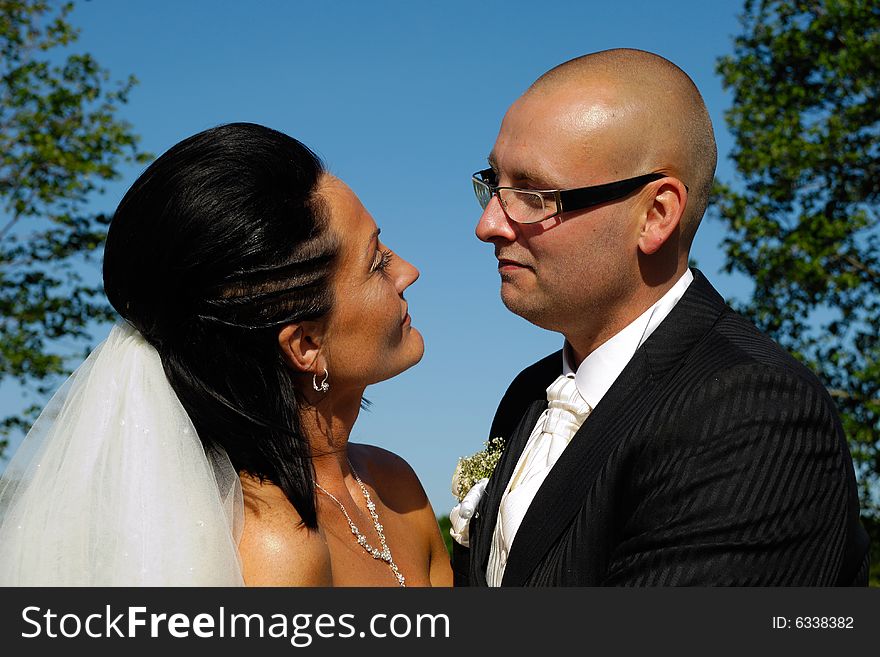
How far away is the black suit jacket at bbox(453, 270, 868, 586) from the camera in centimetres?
344

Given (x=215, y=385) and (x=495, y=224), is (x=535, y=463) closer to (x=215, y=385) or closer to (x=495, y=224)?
(x=495, y=224)

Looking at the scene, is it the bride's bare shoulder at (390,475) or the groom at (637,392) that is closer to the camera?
the groom at (637,392)

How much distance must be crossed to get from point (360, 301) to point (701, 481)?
1.58m

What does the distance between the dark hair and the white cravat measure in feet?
2.71

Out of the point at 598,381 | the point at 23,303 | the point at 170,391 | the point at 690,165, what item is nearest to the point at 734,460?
the point at 598,381

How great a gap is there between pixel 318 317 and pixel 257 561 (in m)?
1.01

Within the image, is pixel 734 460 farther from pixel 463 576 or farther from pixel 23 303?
pixel 23 303

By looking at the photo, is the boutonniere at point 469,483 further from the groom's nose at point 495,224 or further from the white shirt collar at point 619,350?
the groom's nose at point 495,224

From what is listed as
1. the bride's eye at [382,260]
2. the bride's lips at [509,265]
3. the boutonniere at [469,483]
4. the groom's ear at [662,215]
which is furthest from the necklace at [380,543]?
the groom's ear at [662,215]

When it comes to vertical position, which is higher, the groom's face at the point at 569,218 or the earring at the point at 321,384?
the groom's face at the point at 569,218

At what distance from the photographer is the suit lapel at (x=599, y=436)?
386 cm

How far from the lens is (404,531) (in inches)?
191

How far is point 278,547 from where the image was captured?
3742 millimetres

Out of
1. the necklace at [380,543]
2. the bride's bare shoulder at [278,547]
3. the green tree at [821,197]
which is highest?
the green tree at [821,197]
